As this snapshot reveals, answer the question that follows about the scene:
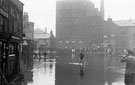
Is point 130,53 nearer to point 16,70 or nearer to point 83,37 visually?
point 16,70

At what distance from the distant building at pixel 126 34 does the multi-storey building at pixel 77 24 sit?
1054 cm

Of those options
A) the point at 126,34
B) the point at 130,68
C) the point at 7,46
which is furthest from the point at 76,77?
the point at 126,34

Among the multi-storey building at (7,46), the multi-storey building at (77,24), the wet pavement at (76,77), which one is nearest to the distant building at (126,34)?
the multi-storey building at (77,24)

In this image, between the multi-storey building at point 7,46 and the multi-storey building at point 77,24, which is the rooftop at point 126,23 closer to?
the multi-storey building at point 77,24

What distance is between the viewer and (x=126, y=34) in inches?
3487

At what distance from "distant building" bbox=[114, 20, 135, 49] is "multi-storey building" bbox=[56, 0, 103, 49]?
10.5 m

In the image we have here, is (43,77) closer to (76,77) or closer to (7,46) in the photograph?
(76,77)

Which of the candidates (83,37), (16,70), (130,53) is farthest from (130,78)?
(83,37)

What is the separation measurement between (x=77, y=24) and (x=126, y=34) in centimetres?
2117

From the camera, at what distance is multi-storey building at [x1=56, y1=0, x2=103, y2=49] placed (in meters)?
81.0

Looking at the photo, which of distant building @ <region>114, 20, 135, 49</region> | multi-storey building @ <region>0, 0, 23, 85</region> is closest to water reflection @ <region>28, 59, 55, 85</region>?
multi-storey building @ <region>0, 0, 23, 85</region>

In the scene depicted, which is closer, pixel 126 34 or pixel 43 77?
pixel 43 77

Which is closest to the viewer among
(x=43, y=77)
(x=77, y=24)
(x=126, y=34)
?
(x=43, y=77)

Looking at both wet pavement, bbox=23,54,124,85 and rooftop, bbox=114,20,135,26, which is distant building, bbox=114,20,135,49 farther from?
wet pavement, bbox=23,54,124,85
